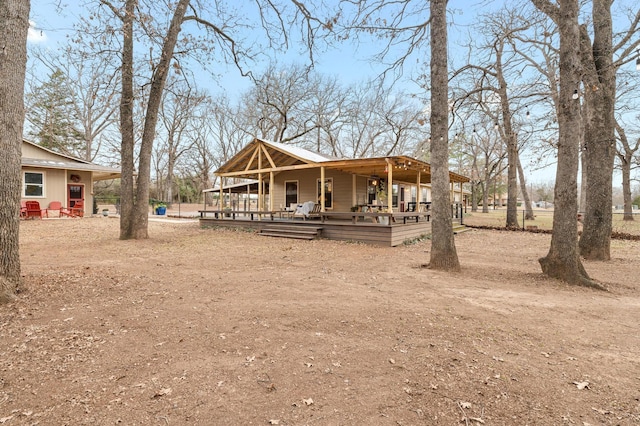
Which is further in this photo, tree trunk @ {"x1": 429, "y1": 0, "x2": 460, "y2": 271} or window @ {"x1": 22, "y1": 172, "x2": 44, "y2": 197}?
window @ {"x1": 22, "y1": 172, "x2": 44, "y2": 197}

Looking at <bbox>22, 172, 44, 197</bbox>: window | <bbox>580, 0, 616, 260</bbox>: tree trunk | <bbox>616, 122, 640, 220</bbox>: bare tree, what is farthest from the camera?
<bbox>616, 122, 640, 220</bbox>: bare tree

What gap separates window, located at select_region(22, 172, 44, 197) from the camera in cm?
1641

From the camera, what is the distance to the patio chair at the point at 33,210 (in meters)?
15.5

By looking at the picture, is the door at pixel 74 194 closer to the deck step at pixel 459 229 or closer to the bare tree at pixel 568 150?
the deck step at pixel 459 229

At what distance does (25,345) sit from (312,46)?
32.4 ft

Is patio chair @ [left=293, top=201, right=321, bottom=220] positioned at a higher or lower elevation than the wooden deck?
higher

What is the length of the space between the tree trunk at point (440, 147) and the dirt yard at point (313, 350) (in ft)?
2.87

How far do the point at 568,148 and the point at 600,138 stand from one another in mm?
3075

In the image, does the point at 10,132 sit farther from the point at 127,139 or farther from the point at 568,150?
the point at 568,150

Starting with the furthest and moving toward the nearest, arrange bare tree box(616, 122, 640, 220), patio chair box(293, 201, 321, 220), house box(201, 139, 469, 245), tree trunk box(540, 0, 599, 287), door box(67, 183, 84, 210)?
bare tree box(616, 122, 640, 220) → door box(67, 183, 84, 210) → patio chair box(293, 201, 321, 220) → house box(201, 139, 469, 245) → tree trunk box(540, 0, 599, 287)

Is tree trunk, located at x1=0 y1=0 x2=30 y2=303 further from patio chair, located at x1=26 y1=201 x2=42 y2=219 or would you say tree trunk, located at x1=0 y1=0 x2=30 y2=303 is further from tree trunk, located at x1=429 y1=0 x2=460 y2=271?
patio chair, located at x1=26 y1=201 x2=42 y2=219

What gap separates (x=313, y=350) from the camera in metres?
2.85

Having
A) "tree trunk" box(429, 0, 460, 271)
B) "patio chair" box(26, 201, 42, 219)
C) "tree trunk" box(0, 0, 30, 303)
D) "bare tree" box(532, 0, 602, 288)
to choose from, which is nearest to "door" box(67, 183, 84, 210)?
Answer: "patio chair" box(26, 201, 42, 219)

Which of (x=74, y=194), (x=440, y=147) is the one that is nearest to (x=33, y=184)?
(x=74, y=194)
